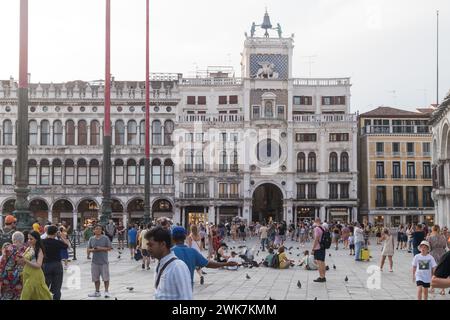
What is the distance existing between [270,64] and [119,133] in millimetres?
14818

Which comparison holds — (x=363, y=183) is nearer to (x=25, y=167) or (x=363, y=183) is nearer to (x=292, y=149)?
(x=292, y=149)

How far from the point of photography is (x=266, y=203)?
7119 cm

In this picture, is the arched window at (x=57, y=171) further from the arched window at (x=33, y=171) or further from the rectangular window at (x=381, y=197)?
the rectangular window at (x=381, y=197)

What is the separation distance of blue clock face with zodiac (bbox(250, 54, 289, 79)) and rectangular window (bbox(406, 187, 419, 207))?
15320 mm

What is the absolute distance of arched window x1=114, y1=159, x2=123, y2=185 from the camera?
66750mm

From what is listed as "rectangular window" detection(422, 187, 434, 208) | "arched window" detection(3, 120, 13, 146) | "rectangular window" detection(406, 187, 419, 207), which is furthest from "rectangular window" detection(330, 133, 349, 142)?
"arched window" detection(3, 120, 13, 146)

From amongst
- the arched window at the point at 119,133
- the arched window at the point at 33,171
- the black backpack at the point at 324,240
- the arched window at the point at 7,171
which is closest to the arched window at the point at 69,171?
the arched window at the point at 33,171

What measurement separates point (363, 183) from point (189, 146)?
16998 millimetres

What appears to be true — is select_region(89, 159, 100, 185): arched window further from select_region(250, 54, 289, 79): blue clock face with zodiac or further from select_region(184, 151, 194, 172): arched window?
select_region(250, 54, 289, 79): blue clock face with zodiac

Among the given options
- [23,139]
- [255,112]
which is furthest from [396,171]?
[23,139]

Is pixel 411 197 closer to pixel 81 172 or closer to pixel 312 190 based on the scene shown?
pixel 312 190

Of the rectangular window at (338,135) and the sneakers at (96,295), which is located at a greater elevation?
the rectangular window at (338,135)

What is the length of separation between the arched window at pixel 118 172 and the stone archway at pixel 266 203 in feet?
40.4

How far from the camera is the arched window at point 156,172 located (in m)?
67.3
